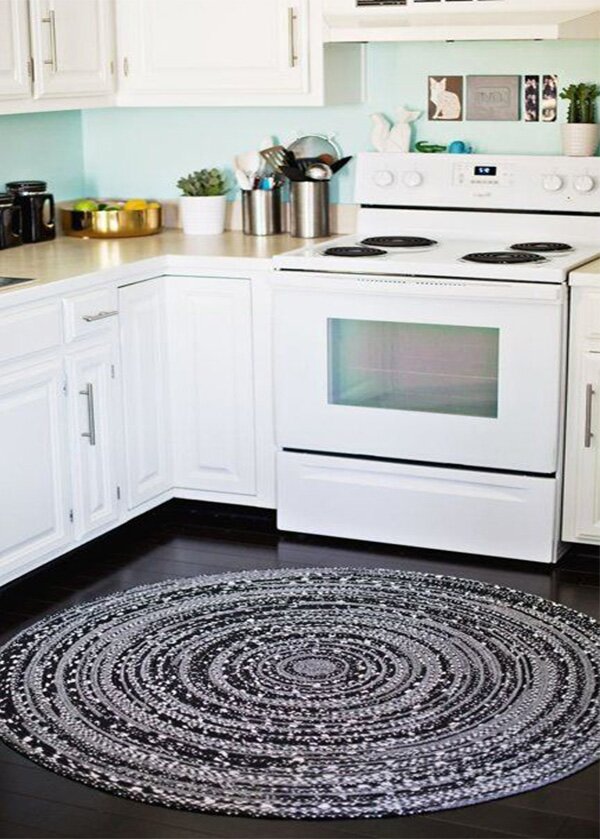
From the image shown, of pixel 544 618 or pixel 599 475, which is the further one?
pixel 599 475

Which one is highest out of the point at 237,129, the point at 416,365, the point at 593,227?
the point at 237,129

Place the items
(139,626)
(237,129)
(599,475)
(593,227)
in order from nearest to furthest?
1. (139,626)
2. (599,475)
3. (593,227)
4. (237,129)

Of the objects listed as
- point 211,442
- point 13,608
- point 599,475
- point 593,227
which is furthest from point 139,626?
point 593,227

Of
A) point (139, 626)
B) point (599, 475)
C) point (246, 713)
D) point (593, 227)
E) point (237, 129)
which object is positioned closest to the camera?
point (246, 713)

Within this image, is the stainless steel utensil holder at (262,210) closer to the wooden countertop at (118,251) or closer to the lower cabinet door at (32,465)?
the wooden countertop at (118,251)

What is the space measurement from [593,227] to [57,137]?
1890 mm

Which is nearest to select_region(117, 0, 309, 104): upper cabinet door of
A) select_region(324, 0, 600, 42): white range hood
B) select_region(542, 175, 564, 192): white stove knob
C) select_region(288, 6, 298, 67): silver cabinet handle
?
select_region(288, 6, 298, 67): silver cabinet handle

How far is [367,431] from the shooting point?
4.20 meters

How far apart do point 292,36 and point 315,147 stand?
47cm

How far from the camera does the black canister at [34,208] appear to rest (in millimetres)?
4656

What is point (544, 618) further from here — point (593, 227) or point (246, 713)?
point (593, 227)

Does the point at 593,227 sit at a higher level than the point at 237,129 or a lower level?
lower

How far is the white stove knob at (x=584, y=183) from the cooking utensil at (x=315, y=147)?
0.83 metres

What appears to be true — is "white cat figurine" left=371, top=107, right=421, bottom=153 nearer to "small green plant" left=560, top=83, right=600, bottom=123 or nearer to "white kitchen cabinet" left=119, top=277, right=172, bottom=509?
"small green plant" left=560, top=83, right=600, bottom=123
